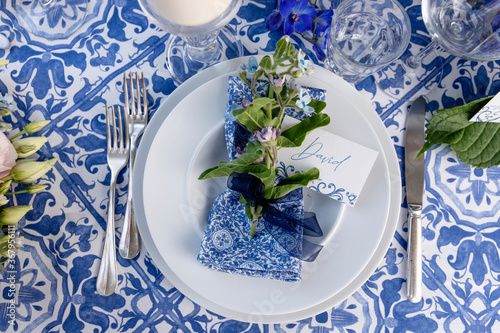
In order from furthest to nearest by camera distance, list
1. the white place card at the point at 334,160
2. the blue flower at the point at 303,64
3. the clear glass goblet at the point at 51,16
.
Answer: the clear glass goblet at the point at 51,16
the white place card at the point at 334,160
the blue flower at the point at 303,64

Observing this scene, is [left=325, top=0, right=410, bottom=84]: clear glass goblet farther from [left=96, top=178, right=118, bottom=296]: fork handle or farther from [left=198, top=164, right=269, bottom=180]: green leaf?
[left=96, top=178, right=118, bottom=296]: fork handle

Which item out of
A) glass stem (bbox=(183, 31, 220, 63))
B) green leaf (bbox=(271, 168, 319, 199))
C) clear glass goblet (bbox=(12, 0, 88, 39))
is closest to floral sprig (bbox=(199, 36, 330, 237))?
green leaf (bbox=(271, 168, 319, 199))

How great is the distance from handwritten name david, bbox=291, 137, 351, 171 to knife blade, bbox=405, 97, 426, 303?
15cm

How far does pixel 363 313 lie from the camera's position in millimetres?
614

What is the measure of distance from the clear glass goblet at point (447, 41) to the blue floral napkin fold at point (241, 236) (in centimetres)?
19

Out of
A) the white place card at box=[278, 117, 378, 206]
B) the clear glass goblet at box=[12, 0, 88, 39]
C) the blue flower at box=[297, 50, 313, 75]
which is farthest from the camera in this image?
the clear glass goblet at box=[12, 0, 88, 39]

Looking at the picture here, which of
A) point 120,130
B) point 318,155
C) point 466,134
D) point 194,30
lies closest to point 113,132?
point 120,130

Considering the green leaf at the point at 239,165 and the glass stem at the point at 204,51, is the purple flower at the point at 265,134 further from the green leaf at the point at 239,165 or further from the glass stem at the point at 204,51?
the glass stem at the point at 204,51

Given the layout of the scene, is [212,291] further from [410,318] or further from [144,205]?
[410,318]

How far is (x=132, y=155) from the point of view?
61 centimetres

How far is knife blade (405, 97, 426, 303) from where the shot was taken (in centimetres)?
60

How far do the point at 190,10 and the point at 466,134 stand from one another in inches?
18.5

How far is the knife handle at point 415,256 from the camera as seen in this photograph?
1.97 ft

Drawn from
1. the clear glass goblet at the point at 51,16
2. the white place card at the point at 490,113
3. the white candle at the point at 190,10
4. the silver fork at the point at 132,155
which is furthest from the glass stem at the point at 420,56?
the clear glass goblet at the point at 51,16
